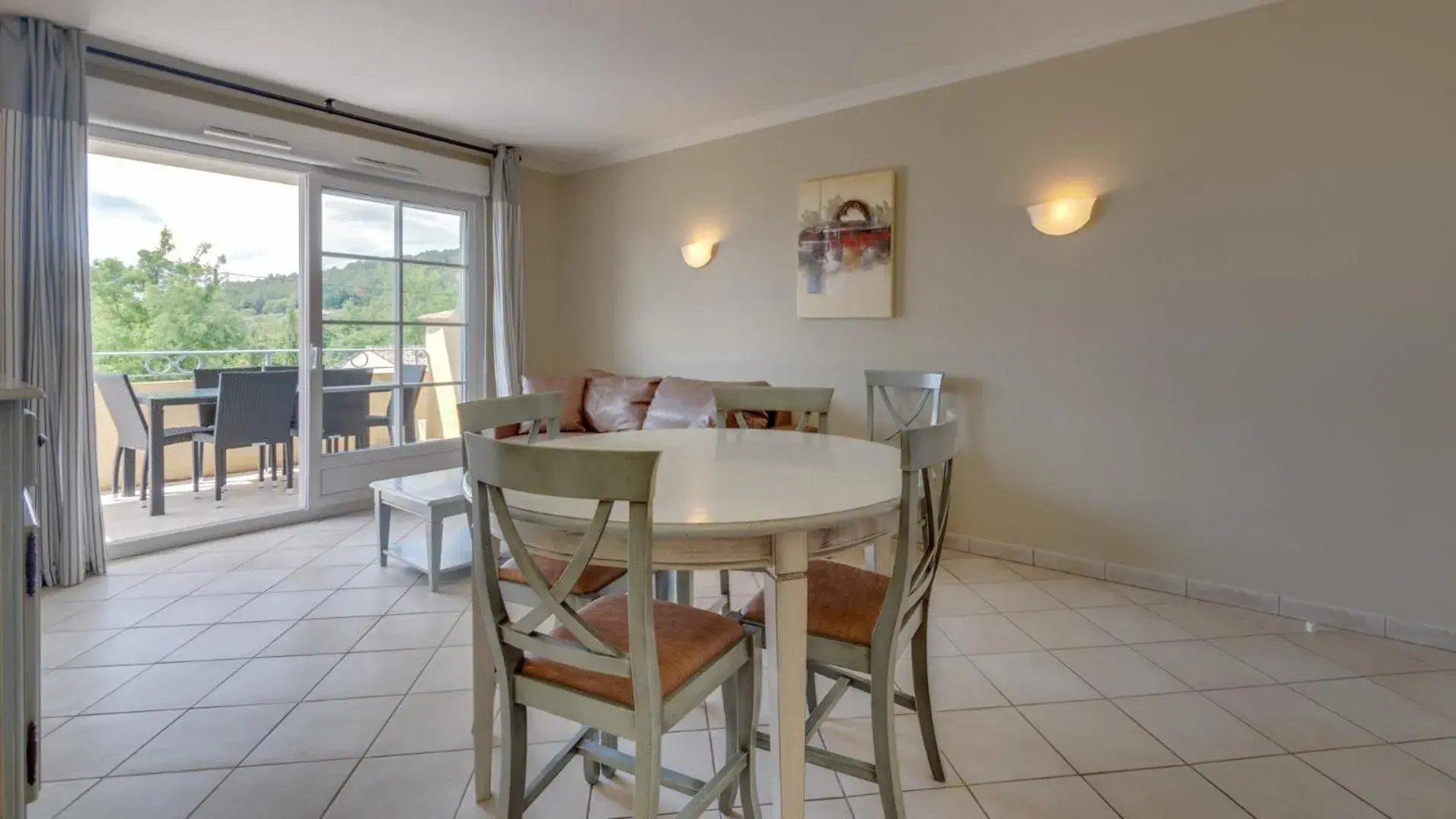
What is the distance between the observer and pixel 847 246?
12.4 feet

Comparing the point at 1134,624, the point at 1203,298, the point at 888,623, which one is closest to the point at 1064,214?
the point at 1203,298

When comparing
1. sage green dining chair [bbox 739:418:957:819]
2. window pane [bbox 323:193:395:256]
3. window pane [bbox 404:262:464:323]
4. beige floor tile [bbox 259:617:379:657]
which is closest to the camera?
sage green dining chair [bbox 739:418:957:819]

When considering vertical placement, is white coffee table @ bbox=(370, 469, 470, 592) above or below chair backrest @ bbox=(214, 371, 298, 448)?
below

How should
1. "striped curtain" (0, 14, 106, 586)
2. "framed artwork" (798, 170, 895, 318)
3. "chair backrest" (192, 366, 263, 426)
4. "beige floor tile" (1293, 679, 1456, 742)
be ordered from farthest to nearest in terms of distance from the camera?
"chair backrest" (192, 366, 263, 426), "framed artwork" (798, 170, 895, 318), "striped curtain" (0, 14, 106, 586), "beige floor tile" (1293, 679, 1456, 742)

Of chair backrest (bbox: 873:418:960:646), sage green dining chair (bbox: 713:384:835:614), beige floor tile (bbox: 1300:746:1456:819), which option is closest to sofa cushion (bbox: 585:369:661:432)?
sage green dining chair (bbox: 713:384:835:614)

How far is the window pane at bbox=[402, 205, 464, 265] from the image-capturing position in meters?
4.54

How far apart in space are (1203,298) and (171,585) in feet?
14.8

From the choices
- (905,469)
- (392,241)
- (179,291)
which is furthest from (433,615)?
(179,291)

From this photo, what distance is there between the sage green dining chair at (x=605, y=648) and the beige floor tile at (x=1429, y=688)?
209 cm

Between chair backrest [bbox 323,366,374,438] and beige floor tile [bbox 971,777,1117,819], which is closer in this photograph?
beige floor tile [bbox 971,777,1117,819]

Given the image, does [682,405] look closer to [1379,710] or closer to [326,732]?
[326,732]

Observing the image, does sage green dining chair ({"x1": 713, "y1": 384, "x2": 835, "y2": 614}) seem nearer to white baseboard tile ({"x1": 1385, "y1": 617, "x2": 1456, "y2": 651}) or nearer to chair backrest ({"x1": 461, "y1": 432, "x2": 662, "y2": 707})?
chair backrest ({"x1": 461, "y1": 432, "x2": 662, "y2": 707})

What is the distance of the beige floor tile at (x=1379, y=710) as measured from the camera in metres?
1.91

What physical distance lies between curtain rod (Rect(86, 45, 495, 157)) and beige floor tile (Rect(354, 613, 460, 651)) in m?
2.85
